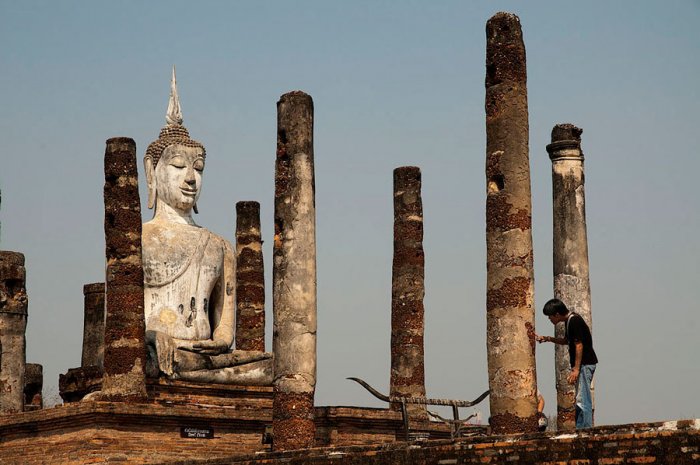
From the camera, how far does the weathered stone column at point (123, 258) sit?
19.2 metres

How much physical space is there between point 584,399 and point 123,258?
26.6 ft

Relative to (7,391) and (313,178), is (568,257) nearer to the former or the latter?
(313,178)

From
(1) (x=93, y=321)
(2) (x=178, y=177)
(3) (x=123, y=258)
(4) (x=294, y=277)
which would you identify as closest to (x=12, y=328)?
(2) (x=178, y=177)

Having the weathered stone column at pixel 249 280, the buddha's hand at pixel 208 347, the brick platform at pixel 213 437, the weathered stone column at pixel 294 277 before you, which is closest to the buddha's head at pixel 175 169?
the weathered stone column at pixel 249 280

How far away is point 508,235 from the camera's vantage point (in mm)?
15609

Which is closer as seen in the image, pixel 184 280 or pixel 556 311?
pixel 556 311

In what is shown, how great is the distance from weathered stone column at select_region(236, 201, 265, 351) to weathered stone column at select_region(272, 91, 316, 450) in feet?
23.5

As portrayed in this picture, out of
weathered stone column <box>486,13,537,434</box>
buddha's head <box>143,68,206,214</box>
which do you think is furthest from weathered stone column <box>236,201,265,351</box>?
weathered stone column <box>486,13,537,434</box>

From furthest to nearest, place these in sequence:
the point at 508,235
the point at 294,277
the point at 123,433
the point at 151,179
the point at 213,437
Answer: the point at 151,179
the point at 213,437
the point at 123,433
the point at 294,277
the point at 508,235

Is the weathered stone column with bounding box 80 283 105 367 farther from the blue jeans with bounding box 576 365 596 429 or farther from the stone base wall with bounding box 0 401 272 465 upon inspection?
the blue jeans with bounding box 576 365 596 429

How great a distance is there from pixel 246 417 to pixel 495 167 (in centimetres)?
591

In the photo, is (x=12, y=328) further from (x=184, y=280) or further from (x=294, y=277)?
(x=294, y=277)

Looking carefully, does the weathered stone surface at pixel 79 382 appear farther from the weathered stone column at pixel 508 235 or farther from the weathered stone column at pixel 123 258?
the weathered stone column at pixel 508 235

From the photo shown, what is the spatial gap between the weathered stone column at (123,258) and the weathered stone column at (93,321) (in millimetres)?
7649
